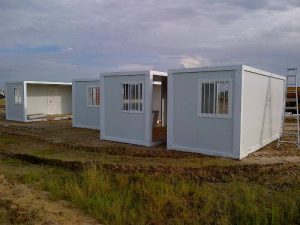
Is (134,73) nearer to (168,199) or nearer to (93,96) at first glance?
(93,96)

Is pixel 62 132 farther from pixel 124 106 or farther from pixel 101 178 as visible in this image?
pixel 101 178

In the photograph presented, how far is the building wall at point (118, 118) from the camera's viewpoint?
38.1ft

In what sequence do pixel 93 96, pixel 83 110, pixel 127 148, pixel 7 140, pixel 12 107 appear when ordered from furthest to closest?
pixel 12 107 < pixel 83 110 < pixel 93 96 < pixel 7 140 < pixel 127 148

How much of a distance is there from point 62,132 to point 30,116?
21.5 ft

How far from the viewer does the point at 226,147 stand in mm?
9594

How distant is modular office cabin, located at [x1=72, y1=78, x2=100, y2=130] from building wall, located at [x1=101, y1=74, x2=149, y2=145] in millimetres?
3529

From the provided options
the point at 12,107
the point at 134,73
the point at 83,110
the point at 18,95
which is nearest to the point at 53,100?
the point at 12,107

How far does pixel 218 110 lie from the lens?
31.6 feet

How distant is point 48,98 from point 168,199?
63.3 ft

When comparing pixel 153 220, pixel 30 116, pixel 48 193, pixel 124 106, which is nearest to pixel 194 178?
A: pixel 153 220

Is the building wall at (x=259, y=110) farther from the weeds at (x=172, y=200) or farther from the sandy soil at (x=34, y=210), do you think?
the sandy soil at (x=34, y=210)

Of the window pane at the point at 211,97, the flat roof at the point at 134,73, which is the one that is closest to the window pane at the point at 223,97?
the window pane at the point at 211,97

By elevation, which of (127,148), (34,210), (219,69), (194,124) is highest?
(219,69)

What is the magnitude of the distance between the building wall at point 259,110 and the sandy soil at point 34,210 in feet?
17.7
